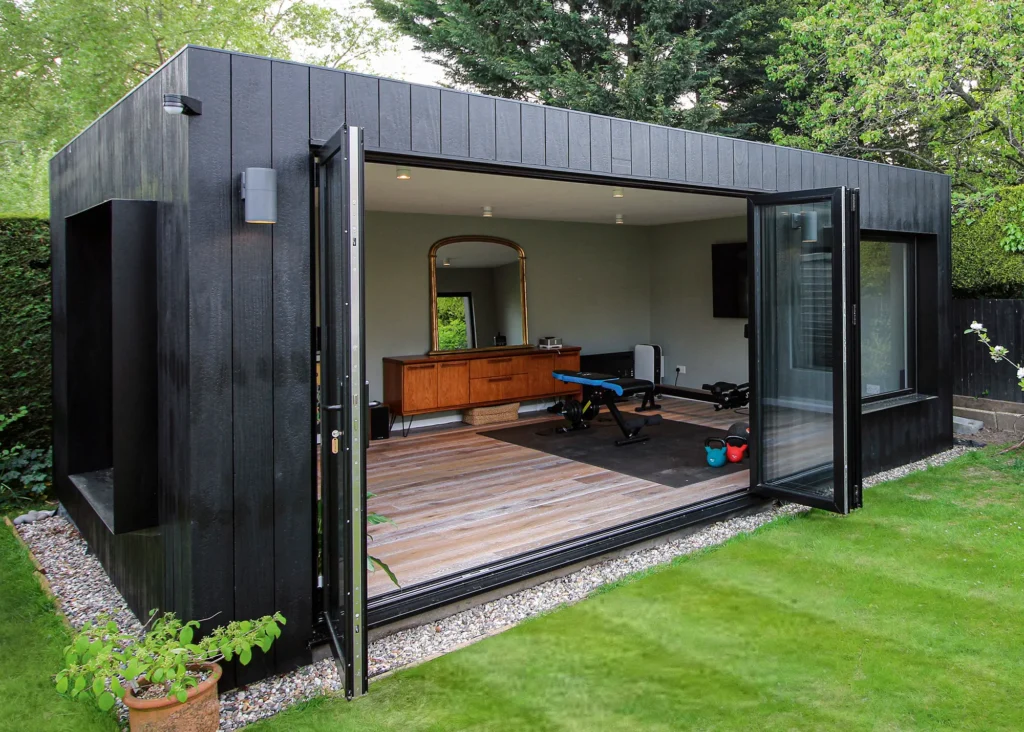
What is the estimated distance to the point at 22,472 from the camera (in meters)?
5.70

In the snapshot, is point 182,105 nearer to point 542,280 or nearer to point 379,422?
point 379,422

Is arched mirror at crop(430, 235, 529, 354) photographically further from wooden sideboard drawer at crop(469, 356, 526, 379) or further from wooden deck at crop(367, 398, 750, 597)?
wooden deck at crop(367, 398, 750, 597)

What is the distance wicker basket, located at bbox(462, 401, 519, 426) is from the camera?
838cm

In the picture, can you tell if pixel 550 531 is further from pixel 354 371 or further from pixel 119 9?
pixel 119 9

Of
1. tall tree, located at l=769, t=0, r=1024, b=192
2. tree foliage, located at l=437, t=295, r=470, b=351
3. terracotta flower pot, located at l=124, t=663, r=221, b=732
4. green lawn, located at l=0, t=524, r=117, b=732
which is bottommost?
green lawn, located at l=0, t=524, r=117, b=732

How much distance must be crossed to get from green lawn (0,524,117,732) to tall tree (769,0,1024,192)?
10438mm

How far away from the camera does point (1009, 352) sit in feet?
27.3

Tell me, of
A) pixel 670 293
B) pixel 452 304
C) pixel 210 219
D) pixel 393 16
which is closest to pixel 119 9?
pixel 393 16

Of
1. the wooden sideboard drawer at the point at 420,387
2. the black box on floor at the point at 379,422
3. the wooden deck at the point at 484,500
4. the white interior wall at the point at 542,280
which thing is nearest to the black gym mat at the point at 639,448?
the wooden deck at the point at 484,500

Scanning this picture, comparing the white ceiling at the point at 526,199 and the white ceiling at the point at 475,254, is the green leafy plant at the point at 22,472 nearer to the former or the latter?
the white ceiling at the point at 526,199

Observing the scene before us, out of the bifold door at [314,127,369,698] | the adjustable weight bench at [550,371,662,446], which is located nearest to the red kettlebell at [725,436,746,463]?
the adjustable weight bench at [550,371,662,446]

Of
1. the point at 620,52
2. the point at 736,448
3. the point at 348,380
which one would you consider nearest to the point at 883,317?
the point at 736,448

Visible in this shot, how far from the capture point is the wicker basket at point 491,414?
8.38 metres

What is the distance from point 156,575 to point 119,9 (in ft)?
44.6
